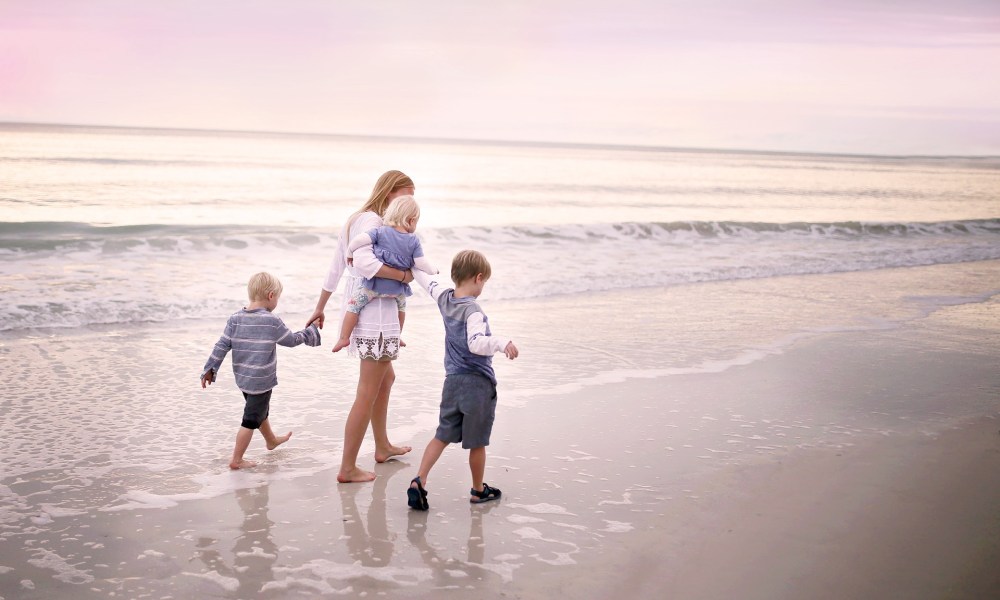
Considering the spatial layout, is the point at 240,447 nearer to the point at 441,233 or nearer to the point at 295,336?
the point at 295,336

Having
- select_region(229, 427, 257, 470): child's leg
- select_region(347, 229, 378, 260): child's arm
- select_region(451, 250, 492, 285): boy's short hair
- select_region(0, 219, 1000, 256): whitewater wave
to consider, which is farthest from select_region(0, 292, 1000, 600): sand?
select_region(0, 219, 1000, 256): whitewater wave

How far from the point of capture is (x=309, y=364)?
7230 mm

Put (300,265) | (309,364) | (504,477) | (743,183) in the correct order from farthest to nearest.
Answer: (743,183) < (300,265) < (309,364) < (504,477)

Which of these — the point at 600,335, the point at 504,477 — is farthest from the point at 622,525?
the point at 600,335

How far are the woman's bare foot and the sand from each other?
0.29 feet

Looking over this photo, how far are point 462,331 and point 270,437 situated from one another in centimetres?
167

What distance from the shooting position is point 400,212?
4273 mm

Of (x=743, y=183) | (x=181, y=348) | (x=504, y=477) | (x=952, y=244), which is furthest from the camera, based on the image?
(x=743, y=183)

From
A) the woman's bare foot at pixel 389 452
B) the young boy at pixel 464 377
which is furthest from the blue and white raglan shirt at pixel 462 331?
the woman's bare foot at pixel 389 452

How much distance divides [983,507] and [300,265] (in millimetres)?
12048

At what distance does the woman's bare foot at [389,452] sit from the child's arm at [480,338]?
1.29m

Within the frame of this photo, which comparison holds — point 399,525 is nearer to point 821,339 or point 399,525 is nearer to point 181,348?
point 181,348

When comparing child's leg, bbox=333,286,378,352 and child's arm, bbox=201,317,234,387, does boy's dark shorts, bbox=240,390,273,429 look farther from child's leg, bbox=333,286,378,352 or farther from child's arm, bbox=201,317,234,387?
child's leg, bbox=333,286,378,352

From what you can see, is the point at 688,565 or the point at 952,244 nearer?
the point at 688,565
